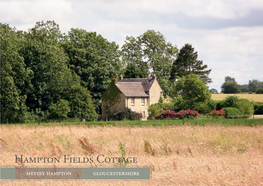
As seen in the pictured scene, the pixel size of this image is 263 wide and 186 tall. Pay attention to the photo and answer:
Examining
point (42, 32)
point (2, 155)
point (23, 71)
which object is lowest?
point (2, 155)

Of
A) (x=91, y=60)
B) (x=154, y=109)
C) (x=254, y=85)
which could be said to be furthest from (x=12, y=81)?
(x=254, y=85)

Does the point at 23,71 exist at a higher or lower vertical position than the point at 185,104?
higher

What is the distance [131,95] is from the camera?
2405 inches

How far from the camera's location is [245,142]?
17.4 meters

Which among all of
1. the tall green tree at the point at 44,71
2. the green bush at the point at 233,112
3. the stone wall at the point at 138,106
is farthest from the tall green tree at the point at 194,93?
the tall green tree at the point at 44,71

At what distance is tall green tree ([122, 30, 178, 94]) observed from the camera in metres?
72.1

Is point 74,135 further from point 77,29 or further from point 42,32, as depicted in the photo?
point 77,29

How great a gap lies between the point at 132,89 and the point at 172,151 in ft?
155

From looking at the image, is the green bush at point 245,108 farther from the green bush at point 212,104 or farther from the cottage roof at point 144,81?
the cottage roof at point 144,81

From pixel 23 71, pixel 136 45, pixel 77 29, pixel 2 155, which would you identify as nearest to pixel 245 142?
pixel 2 155

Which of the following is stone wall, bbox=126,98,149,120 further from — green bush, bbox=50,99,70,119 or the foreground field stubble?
the foreground field stubble

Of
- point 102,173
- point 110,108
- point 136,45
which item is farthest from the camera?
point 136,45

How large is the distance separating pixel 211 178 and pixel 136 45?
2613 inches

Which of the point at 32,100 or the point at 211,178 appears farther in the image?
the point at 32,100
